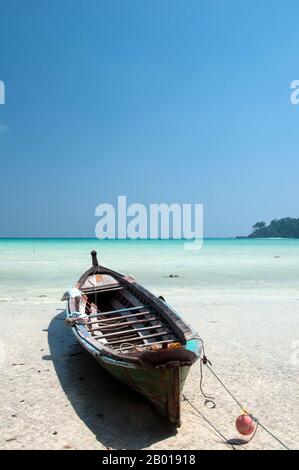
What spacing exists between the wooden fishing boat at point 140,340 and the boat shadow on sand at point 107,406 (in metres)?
0.33

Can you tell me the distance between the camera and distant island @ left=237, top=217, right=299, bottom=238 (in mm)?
150875

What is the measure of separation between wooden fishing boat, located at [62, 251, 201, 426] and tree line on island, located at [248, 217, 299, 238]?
5978 inches

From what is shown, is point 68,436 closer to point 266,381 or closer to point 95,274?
point 266,381

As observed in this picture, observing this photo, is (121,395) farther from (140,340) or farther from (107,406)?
(140,340)

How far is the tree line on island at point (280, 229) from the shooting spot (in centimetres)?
15088

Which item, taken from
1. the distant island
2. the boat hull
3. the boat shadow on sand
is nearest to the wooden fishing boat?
the boat hull

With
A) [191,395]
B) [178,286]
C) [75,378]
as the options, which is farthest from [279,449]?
[178,286]

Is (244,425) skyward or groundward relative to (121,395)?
skyward

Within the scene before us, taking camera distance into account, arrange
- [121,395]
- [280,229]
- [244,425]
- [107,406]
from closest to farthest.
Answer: [244,425]
[107,406]
[121,395]
[280,229]

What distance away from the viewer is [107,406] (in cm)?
485

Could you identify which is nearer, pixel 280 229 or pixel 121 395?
pixel 121 395

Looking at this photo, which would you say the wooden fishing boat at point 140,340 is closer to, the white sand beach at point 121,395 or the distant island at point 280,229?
the white sand beach at point 121,395

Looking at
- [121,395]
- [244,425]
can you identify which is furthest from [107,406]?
[244,425]

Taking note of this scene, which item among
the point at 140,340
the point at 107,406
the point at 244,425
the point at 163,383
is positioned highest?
the point at 163,383
